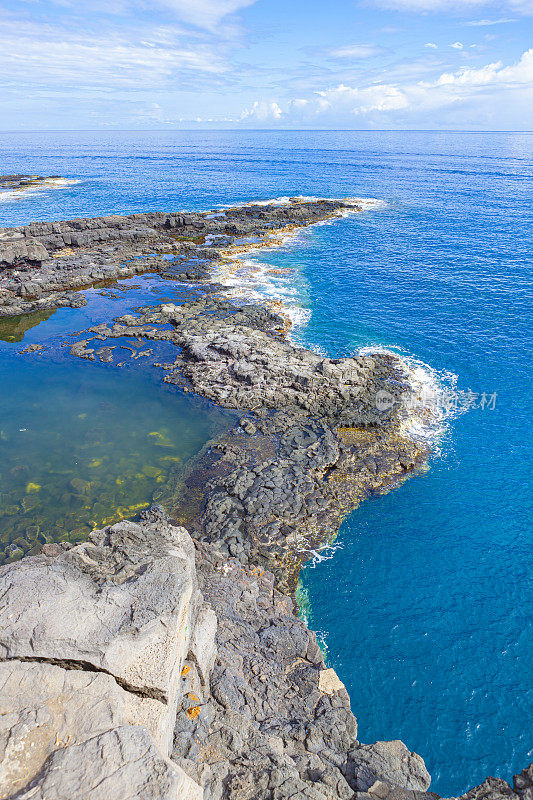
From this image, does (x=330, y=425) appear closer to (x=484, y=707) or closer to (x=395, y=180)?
(x=484, y=707)

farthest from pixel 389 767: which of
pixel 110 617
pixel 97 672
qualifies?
pixel 110 617

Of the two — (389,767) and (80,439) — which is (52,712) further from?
(80,439)

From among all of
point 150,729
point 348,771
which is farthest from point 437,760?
point 150,729

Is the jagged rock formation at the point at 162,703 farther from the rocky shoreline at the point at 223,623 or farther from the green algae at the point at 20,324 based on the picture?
the green algae at the point at 20,324

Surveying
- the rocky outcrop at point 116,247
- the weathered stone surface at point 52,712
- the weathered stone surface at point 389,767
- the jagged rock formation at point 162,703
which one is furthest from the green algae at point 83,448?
the rocky outcrop at point 116,247

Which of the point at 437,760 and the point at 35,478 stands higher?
the point at 35,478
